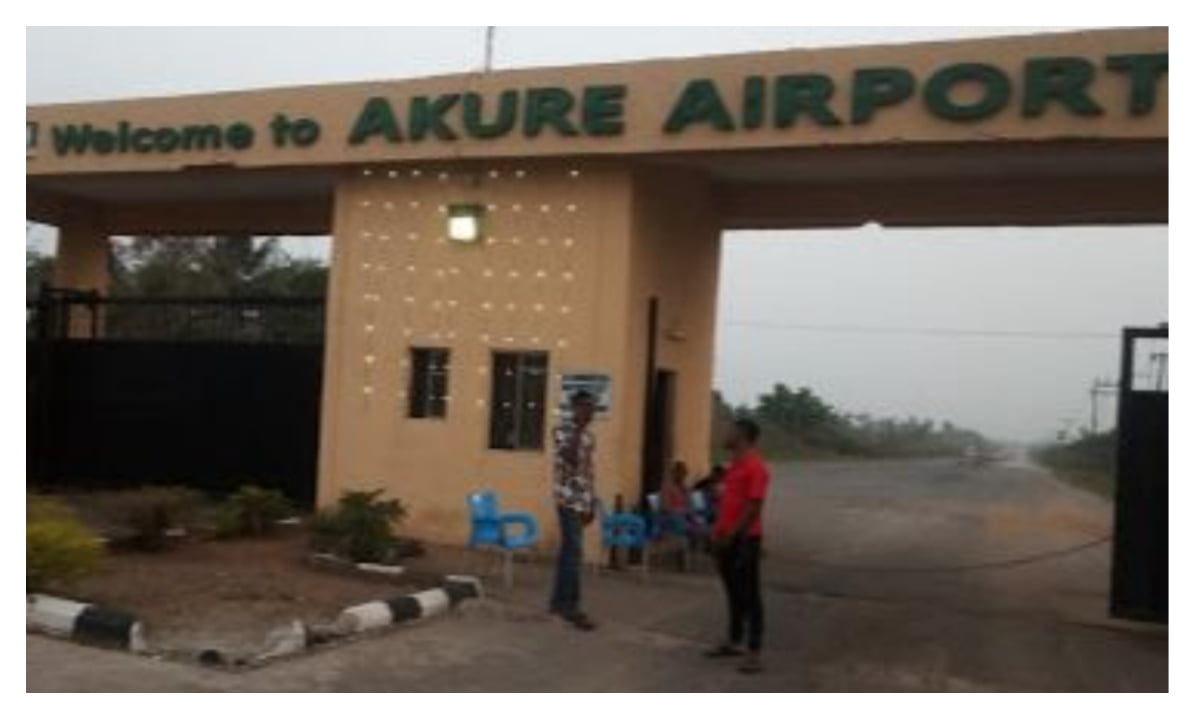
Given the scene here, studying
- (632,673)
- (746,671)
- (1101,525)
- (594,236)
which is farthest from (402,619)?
(1101,525)

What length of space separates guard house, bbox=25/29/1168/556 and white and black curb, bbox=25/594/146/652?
471 cm

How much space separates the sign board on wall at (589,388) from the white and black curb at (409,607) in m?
2.28

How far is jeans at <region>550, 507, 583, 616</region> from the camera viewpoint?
343 inches

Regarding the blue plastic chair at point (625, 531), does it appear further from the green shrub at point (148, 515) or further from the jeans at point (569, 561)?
the green shrub at point (148, 515)

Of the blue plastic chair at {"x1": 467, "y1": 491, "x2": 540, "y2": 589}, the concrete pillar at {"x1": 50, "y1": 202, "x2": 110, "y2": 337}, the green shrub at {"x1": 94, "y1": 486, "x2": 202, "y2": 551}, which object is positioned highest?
the concrete pillar at {"x1": 50, "y1": 202, "x2": 110, "y2": 337}

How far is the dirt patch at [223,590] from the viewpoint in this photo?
25.6ft

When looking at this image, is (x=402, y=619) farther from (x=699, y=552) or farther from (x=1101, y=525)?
Answer: (x=1101, y=525)

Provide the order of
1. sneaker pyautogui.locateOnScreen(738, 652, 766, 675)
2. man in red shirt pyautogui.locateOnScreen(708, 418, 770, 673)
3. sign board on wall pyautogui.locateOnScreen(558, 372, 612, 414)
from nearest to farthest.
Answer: sneaker pyautogui.locateOnScreen(738, 652, 766, 675) → man in red shirt pyautogui.locateOnScreen(708, 418, 770, 673) → sign board on wall pyautogui.locateOnScreen(558, 372, 612, 414)

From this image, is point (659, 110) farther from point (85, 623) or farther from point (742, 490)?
point (85, 623)

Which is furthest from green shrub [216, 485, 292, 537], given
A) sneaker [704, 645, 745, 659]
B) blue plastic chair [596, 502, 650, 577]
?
sneaker [704, 645, 745, 659]

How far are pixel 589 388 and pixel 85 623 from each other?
5067 mm

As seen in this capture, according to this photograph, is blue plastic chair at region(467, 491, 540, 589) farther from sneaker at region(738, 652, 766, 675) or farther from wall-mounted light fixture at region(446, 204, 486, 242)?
wall-mounted light fixture at region(446, 204, 486, 242)

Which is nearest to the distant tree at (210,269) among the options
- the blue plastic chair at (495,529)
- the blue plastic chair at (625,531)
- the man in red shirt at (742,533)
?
the blue plastic chair at (625,531)

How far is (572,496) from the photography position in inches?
344
